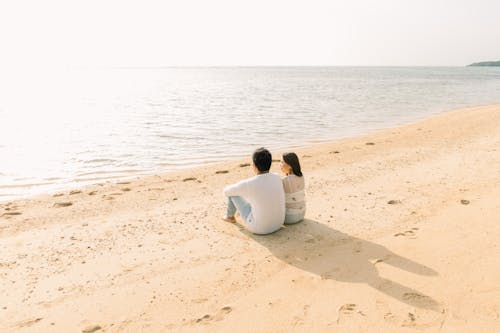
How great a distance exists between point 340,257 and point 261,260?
1018mm

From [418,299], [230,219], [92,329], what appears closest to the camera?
[92,329]

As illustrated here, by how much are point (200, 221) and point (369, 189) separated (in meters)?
3.61

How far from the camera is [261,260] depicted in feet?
16.9

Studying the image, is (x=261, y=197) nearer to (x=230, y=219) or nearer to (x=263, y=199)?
(x=263, y=199)

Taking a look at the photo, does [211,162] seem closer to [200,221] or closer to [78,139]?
[200,221]

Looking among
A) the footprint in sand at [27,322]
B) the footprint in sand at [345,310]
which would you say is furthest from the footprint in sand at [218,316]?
the footprint in sand at [27,322]

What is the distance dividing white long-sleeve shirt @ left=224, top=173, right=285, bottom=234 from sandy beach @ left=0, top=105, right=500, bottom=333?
22 centimetres

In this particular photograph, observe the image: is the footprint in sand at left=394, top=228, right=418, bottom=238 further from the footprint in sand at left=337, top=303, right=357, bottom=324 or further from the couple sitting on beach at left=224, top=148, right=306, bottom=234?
the footprint in sand at left=337, top=303, right=357, bottom=324

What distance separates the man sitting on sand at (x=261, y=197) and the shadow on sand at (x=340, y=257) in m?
0.20

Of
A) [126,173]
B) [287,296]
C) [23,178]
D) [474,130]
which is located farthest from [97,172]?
[474,130]

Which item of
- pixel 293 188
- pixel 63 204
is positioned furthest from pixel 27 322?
pixel 63 204

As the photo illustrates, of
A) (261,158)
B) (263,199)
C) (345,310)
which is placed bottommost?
(345,310)

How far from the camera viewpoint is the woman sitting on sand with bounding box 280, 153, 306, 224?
239 inches

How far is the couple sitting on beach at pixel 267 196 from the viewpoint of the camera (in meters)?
5.67
